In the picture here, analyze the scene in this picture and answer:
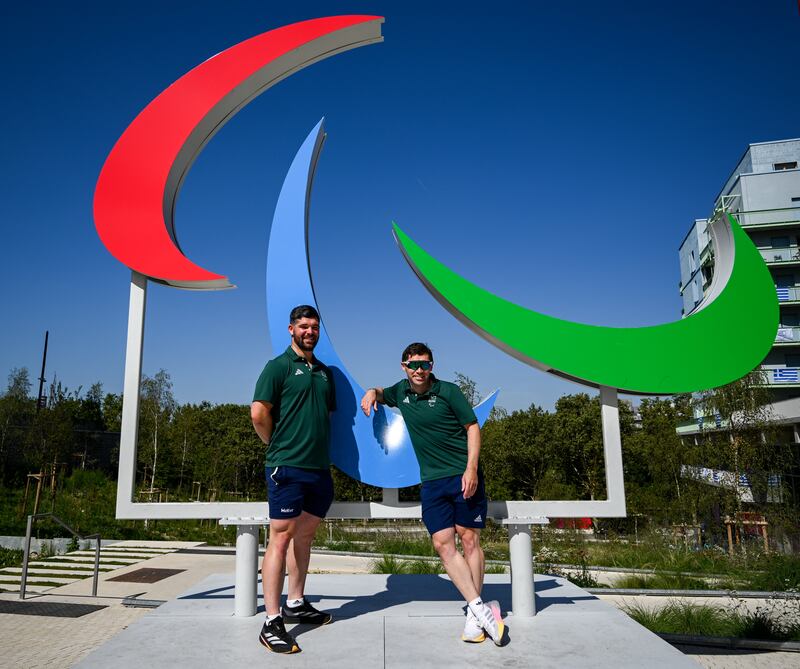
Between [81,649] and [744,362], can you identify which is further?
[81,649]

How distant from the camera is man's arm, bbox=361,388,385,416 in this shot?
3.89 metres

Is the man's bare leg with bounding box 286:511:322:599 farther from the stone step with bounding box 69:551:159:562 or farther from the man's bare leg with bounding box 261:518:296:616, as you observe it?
the stone step with bounding box 69:551:159:562

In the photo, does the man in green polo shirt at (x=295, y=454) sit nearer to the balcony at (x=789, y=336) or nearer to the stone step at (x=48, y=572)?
the stone step at (x=48, y=572)

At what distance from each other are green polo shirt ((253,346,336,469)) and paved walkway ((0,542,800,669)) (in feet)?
3.43

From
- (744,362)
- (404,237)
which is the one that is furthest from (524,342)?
(744,362)

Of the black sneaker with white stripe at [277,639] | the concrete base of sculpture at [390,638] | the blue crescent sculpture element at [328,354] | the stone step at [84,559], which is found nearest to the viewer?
the concrete base of sculpture at [390,638]

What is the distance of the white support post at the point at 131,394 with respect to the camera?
4.35m

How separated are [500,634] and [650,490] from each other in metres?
17.0

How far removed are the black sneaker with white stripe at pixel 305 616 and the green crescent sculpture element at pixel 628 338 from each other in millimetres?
2207

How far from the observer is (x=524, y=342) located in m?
4.43

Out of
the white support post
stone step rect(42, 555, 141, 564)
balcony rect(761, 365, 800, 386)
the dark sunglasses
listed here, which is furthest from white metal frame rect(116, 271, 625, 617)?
balcony rect(761, 365, 800, 386)

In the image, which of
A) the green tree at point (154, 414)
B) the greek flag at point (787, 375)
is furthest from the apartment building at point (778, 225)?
the green tree at point (154, 414)

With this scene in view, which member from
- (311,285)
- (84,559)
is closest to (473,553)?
(311,285)

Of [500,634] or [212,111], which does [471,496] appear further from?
[212,111]
